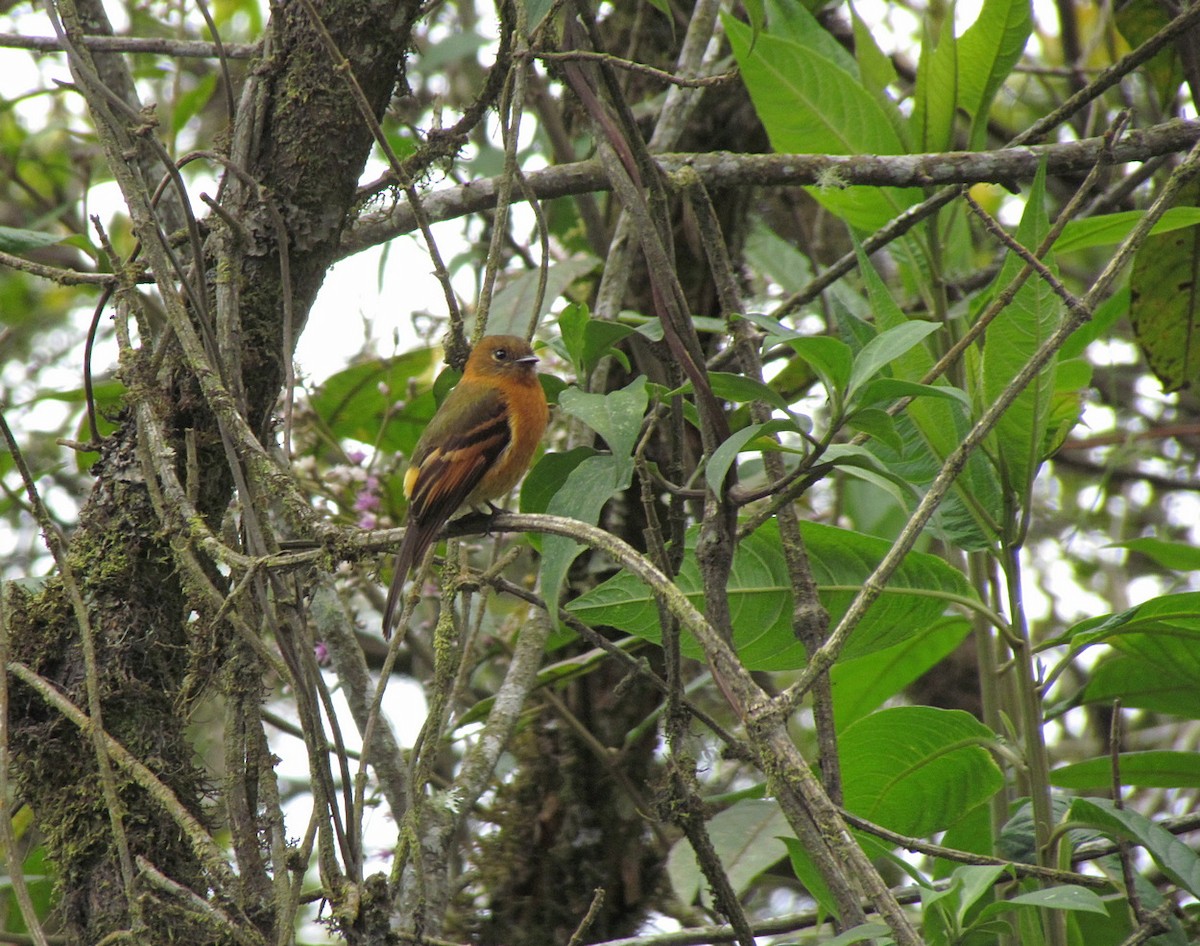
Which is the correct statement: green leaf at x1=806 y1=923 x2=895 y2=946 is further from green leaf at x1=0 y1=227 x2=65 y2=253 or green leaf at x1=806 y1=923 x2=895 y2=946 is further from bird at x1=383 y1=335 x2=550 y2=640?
Answer: green leaf at x1=0 y1=227 x2=65 y2=253

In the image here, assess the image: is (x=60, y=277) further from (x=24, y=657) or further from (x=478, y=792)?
(x=478, y=792)

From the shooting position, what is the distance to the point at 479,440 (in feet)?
12.3

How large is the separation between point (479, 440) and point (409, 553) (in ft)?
2.52

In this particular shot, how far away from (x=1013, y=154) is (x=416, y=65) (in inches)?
131

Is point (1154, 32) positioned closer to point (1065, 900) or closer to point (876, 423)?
point (876, 423)

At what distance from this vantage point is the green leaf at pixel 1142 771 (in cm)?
279

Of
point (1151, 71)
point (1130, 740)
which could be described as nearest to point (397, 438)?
point (1151, 71)

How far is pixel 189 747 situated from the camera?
8.56 feet

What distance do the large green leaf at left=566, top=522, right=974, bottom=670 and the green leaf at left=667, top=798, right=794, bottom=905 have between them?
62 centimetres

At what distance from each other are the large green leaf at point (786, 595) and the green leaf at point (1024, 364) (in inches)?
10.8

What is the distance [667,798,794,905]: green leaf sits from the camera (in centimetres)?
306

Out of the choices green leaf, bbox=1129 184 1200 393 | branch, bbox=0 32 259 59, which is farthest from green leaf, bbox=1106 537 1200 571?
branch, bbox=0 32 259 59

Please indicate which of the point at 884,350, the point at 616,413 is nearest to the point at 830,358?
the point at 884,350

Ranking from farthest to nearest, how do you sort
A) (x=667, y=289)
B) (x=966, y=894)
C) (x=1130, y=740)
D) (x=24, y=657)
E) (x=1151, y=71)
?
(x=1130, y=740), (x=1151, y=71), (x=24, y=657), (x=667, y=289), (x=966, y=894)
